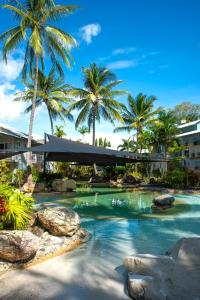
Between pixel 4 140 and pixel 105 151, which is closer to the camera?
pixel 105 151

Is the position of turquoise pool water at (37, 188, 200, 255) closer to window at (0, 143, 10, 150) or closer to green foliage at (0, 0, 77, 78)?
green foliage at (0, 0, 77, 78)

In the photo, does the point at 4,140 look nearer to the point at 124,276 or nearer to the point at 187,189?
the point at 187,189

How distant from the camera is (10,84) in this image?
2309 centimetres

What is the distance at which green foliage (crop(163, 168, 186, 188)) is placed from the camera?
1655 centimetres

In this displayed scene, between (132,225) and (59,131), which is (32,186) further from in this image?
(59,131)

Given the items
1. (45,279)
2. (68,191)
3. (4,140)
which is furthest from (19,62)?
(45,279)

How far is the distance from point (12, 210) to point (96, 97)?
19.1 metres

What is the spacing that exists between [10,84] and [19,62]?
530 centimetres

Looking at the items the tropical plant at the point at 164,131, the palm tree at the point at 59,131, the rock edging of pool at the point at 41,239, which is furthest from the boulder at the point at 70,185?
the palm tree at the point at 59,131

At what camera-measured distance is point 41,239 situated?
17.8 ft

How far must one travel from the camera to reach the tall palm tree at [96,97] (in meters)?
22.8

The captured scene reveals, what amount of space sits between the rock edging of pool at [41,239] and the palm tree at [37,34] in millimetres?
10714

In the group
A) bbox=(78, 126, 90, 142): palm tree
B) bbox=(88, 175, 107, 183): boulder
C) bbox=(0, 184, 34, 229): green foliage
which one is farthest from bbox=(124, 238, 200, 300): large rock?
bbox=(78, 126, 90, 142): palm tree

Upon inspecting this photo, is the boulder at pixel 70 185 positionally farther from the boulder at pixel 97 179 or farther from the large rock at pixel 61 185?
the boulder at pixel 97 179
